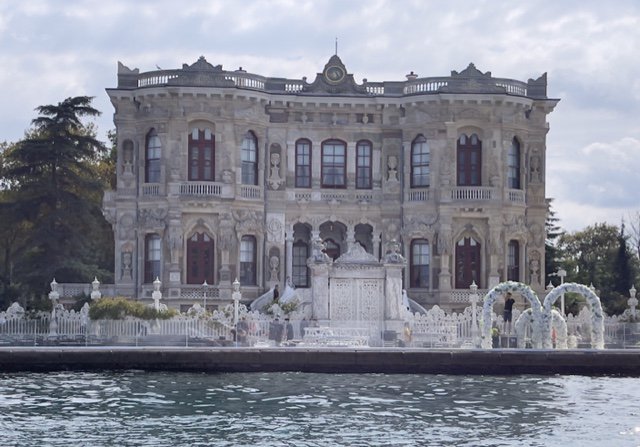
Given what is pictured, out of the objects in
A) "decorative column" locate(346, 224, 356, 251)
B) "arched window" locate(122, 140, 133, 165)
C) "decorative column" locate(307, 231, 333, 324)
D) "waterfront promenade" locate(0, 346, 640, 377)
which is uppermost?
"arched window" locate(122, 140, 133, 165)

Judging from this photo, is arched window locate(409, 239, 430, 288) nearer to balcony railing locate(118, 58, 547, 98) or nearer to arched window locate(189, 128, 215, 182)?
balcony railing locate(118, 58, 547, 98)

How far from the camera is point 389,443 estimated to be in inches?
1256

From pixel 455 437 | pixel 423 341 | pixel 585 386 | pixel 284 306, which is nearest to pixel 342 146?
pixel 284 306

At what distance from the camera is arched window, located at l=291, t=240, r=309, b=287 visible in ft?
199

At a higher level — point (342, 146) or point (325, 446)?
point (342, 146)

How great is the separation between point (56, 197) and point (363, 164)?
11.5 meters

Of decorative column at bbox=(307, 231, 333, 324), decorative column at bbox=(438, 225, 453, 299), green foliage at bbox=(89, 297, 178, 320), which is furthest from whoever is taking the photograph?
decorative column at bbox=(438, 225, 453, 299)

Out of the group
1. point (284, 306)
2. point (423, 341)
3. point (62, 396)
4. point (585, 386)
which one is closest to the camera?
point (62, 396)

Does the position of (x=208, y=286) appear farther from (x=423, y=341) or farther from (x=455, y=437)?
(x=455, y=437)

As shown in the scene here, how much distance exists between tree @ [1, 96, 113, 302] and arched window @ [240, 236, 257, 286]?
5867 mm

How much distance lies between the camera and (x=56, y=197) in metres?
61.4

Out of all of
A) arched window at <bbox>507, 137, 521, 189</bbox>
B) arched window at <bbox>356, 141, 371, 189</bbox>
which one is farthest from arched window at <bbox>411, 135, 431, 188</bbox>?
arched window at <bbox>507, 137, 521, 189</bbox>

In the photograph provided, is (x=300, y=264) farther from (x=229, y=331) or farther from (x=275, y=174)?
(x=229, y=331)

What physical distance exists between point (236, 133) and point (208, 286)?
221 inches
